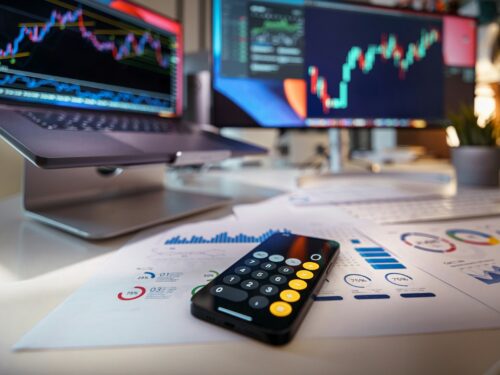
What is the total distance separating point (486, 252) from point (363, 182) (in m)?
0.46

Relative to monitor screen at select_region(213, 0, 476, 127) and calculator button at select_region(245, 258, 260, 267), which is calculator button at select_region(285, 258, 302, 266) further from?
monitor screen at select_region(213, 0, 476, 127)

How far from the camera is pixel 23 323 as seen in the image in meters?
0.19

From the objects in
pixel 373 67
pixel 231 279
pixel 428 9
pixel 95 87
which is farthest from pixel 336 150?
pixel 231 279

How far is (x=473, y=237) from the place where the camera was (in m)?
0.35

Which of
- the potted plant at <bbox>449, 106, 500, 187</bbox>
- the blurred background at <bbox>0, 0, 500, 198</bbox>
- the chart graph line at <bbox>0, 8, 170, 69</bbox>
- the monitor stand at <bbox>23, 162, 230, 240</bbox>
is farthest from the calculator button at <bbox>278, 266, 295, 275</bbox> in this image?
the blurred background at <bbox>0, 0, 500, 198</bbox>

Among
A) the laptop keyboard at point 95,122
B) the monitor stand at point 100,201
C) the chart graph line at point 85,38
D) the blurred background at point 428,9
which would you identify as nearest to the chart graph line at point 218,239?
the monitor stand at point 100,201

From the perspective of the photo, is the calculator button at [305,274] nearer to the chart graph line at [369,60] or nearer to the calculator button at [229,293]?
the calculator button at [229,293]

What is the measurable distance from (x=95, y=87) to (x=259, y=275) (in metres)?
0.43

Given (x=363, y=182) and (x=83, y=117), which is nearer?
(x=83, y=117)

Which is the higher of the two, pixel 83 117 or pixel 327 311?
pixel 83 117

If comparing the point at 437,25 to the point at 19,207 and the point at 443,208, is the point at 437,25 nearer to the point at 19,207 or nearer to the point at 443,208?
the point at 443,208

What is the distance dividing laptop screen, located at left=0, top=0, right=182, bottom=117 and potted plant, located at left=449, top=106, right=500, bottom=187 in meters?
0.65

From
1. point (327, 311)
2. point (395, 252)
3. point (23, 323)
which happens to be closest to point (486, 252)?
point (395, 252)

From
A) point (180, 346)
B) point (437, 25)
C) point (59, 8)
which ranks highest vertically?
point (437, 25)
